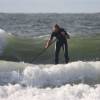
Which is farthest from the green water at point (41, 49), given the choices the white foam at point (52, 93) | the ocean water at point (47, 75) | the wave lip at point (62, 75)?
the white foam at point (52, 93)

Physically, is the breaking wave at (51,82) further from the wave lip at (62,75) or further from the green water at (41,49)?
the green water at (41,49)

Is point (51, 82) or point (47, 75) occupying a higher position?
point (47, 75)

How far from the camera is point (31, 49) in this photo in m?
24.9

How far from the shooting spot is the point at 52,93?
1446cm

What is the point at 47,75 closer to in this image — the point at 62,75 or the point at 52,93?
the point at 62,75

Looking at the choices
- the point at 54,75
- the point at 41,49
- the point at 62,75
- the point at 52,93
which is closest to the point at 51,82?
the point at 54,75

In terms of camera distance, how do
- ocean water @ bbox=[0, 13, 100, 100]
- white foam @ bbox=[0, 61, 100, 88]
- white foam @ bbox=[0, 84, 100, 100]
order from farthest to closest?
white foam @ bbox=[0, 61, 100, 88] → ocean water @ bbox=[0, 13, 100, 100] → white foam @ bbox=[0, 84, 100, 100]

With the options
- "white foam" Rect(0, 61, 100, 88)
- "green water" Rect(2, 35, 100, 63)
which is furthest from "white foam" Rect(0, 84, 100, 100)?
"green water" Rect(2, 35, 100, 63)

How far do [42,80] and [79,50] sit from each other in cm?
813

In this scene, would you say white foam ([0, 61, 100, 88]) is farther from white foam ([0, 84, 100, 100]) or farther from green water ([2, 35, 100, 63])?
green water ([2, 35, 100, 63])

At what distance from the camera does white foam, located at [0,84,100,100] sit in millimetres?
14000

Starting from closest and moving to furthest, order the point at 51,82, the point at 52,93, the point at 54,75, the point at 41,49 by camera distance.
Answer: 1. the point at 52,93
2. the point at 51,82
3. the point at 54,75
4. the point at 41,49

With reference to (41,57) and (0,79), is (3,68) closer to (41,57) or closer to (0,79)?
(0,79)

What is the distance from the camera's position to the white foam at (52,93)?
1400 cm
